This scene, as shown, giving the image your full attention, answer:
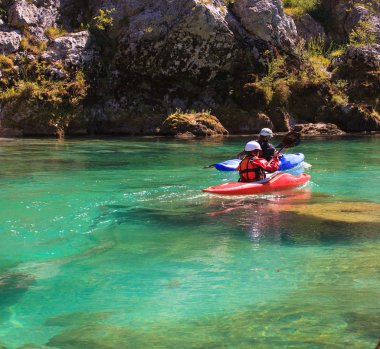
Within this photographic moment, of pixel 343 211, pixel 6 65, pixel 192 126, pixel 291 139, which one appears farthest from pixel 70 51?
pixel 343 211

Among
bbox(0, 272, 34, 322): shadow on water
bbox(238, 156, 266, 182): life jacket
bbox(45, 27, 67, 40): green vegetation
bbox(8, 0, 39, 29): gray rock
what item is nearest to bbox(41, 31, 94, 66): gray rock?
bbox(45, 27, 67, 40): green vegetation

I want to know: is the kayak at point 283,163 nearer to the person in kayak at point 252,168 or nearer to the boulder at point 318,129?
the person in kayak at point 252,168

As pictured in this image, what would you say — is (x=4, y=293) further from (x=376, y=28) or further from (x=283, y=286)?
(x=376, y=28)

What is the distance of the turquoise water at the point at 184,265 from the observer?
3.36 m

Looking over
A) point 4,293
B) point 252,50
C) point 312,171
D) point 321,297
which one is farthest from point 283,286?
point 252,50

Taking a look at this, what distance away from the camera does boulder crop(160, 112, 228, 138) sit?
66.5 feet

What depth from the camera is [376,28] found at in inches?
1082

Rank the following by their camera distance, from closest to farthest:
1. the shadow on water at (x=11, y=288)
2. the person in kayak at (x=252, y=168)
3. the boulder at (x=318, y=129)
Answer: the shadow on water at (x=11, y=288) < the person in kayak at (x=252, y=168) < the boulder at (x=318, y=129)

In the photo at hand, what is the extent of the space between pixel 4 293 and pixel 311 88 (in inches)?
827

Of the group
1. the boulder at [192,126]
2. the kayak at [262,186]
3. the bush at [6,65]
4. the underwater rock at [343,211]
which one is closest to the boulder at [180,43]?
the boulder at [192,126]

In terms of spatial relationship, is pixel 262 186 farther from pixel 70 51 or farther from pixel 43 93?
pixel 70 51

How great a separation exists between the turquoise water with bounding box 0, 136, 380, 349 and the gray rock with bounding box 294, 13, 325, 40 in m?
21.0

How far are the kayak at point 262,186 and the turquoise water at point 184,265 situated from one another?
17 cm

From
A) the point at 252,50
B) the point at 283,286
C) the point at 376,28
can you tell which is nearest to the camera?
the point at 283,286
